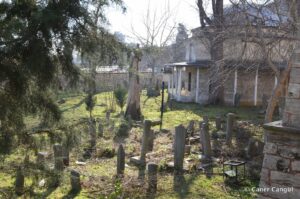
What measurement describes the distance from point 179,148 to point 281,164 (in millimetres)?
3882

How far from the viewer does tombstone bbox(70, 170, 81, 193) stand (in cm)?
729

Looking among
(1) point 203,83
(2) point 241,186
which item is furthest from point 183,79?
(2) point 241,186

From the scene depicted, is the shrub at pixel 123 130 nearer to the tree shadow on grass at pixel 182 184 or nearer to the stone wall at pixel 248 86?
the tree shadow on grass at pixel 182 184

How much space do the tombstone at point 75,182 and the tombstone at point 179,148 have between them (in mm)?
2425

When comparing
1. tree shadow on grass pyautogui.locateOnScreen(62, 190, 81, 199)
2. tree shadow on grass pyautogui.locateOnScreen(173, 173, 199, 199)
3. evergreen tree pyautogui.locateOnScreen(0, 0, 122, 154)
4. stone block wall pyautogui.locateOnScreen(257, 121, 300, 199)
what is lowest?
tree shadow on grass pyautogui.locateOnScreen(62, 190, 81, 199)

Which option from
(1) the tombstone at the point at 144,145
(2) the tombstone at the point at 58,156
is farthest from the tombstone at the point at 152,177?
(1) the tombstone at the point at 144,145

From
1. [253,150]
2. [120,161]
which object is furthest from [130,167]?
[253,150]

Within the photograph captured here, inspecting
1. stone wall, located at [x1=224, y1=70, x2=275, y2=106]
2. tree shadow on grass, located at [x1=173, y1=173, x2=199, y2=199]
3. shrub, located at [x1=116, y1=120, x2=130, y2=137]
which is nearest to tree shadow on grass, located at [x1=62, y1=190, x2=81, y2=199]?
tree shadow on grass, located at [x1=173, y1=173, x2=199, y2=199]

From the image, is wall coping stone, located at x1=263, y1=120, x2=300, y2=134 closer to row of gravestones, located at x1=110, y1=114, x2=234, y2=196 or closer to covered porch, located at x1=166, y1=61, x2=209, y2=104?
row of gravestones, located at x1=110, y1=114, x2=234, y2=196

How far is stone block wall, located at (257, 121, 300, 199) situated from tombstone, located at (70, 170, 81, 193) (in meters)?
3.89

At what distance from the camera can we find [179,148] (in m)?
8.48

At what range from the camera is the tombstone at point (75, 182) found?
7287mm

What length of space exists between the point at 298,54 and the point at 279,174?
164 centimetres

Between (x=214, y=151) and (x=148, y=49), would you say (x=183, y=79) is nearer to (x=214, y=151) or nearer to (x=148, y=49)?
(x=214, y=151)
